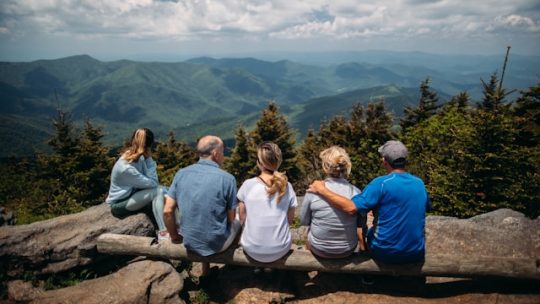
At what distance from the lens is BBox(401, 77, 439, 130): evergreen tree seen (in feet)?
105

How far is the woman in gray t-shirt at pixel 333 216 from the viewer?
4.70 meters

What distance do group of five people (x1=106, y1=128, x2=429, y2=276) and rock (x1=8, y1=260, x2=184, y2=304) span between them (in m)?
0.68

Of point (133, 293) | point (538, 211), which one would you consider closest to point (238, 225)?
point (133, 293)

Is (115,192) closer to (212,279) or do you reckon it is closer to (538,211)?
(212,279)

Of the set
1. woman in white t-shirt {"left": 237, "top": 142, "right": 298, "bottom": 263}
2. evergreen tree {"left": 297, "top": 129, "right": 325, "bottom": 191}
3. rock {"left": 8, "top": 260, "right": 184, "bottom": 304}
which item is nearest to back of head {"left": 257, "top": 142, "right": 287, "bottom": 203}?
woman in white t-shirt {"left": 237, "top": 142, "right": 298, "bottom": 263}

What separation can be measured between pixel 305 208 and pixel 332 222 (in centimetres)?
47

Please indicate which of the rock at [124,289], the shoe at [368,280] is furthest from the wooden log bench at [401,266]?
the rock at [124,289]

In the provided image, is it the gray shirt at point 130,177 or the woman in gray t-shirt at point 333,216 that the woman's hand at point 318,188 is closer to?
the woman in gray t-shirt at point 333,216

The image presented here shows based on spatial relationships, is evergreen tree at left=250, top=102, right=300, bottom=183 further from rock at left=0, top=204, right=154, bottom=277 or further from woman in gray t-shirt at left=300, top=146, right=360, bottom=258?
woman in gray t-shirt at left=300, top=146, right=360, bottom=258

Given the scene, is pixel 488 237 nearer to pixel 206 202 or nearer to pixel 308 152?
pixel 206 202

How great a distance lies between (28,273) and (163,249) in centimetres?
249

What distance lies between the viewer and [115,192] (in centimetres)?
640

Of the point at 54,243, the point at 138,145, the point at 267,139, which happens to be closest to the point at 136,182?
the point at 138,145

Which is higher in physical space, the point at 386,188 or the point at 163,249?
the point at 386,188
